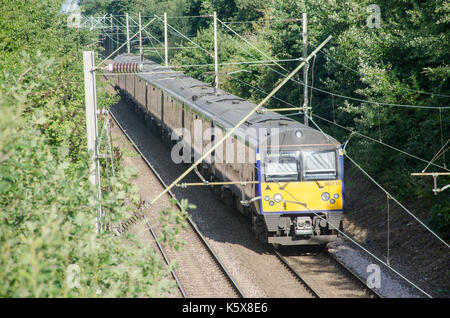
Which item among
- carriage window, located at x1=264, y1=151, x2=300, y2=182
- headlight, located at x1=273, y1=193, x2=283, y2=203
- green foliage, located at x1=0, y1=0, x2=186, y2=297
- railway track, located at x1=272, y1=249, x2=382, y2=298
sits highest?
green foliage, located at x1=0, y1=0, x2=186, y2=297

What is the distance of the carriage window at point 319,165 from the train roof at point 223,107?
0.98ft

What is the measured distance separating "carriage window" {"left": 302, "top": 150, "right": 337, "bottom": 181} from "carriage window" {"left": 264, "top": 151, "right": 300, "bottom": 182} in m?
0.21

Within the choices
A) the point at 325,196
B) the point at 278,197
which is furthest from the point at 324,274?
the point at 278,197

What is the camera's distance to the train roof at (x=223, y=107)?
14406 mm

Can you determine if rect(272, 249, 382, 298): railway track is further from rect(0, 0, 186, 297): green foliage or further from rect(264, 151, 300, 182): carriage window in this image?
rect(0, 0, 186, 297): green foliage

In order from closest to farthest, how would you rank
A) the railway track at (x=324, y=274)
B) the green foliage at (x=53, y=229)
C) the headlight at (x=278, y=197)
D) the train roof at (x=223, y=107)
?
the green foliage at (x=53, y=229)
the railway track at (x=324, y=274)
the headlight at (x=278, y=197)
the train roof at (x=223, y=107)

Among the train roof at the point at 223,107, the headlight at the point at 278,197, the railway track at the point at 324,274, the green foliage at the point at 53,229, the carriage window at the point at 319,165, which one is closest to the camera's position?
the green foliage at the point at 53,229

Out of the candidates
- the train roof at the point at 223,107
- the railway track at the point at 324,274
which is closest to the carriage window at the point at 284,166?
the train roof at the point at 223,107

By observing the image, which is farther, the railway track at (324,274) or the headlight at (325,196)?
the headlight at (325,196)

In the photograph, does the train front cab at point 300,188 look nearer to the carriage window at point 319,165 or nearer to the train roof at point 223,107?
the carriage window at point 319,165

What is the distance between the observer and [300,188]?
1389cm

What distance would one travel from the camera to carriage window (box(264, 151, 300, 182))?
45.5 feet

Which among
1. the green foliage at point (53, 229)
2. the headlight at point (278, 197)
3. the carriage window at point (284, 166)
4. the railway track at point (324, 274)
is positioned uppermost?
the green foliage at point (53, 229)

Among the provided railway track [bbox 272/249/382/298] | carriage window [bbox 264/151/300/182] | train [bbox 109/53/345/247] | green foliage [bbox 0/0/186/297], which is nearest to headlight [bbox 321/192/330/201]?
train [bbox 109/53/345/247]
